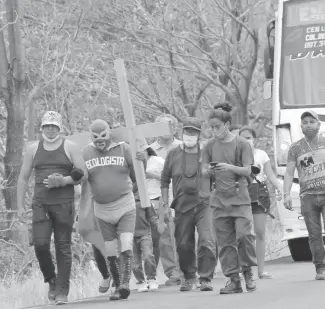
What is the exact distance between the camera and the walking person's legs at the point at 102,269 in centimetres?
1332

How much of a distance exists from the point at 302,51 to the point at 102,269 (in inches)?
258

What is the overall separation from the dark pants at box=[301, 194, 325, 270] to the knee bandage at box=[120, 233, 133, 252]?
90.8 inches

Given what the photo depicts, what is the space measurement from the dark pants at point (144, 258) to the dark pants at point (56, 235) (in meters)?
1.52

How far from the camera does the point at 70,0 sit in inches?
803

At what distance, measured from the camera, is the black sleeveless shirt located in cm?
1251

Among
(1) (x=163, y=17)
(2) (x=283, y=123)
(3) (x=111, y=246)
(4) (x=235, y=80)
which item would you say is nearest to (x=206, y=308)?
(3) (x=111, y=246)

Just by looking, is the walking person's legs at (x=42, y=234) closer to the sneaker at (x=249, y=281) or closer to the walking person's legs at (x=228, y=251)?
the walking person's legs at (x=228, y=251)

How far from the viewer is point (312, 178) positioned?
1400cm

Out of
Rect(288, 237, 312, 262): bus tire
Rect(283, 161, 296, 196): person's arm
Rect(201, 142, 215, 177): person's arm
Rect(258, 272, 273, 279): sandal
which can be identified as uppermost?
Rect(201, 142, 215, 177): person's arm

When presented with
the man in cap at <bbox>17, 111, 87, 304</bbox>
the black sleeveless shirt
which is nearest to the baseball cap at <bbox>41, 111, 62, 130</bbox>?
the man in cap at <bbox>17, 111, 87, 304</bbox>

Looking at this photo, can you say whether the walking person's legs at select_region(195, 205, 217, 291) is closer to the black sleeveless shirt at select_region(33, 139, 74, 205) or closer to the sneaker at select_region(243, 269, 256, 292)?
the sneaker at select_region(243, 269, 256, 292)

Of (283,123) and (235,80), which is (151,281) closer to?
(283,123)

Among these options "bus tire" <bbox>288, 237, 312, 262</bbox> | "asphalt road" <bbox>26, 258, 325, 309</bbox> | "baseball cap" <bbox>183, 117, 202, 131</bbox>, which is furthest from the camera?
"bus tire" <bbox>288, 237, 312, 262</bbox>

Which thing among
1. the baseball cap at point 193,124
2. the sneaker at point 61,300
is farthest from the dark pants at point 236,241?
the sneaker at point 61,300
